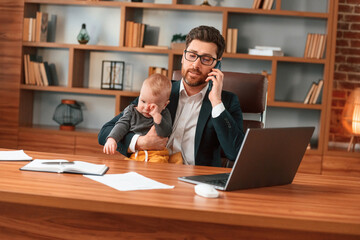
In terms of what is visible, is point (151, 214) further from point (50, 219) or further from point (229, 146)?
point (229, 146)

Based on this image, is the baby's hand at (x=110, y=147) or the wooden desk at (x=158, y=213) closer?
the wooden desk at (x=158, y=213)

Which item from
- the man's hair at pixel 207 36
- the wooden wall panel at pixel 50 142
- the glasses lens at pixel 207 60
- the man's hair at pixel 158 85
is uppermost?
the man's hair at pixel 207 36

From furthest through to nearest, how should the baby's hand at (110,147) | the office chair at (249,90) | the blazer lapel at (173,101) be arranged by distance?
the office chair at (249,90), the blazer lapel at (173,101), the baby's hand at (110,147)

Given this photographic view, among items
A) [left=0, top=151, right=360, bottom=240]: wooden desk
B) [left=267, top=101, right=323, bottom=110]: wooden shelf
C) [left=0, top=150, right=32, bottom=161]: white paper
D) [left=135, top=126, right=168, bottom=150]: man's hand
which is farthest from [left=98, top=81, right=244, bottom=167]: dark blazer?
[left=267, top=101, right=323, bottom=110]: wooden shelf

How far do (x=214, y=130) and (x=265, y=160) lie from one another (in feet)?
2.91

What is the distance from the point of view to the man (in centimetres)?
219

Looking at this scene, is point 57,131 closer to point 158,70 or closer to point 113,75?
point 113,75

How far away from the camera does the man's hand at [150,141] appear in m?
2.02

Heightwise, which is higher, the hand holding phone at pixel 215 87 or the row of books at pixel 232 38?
the row of books at pixel 232 38

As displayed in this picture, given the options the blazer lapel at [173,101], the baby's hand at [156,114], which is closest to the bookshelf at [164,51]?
the blazer lapel at [173,101]

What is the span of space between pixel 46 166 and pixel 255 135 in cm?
68

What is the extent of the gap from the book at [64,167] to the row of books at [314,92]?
279 cm

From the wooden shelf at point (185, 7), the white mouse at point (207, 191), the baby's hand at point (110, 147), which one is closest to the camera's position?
the white mouse at point (207, 191)

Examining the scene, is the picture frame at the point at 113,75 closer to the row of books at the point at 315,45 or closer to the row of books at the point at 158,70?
the row of books at the point at 158,70
